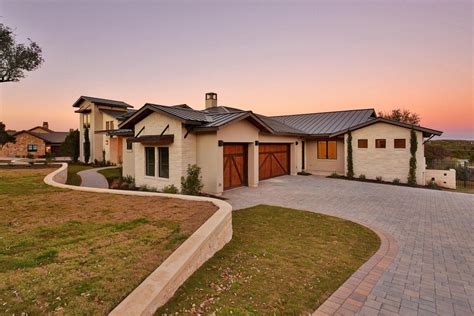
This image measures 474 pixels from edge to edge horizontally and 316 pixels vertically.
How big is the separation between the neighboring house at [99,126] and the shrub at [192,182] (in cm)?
2127

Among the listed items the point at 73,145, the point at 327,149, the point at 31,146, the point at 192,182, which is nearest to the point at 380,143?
the point at 327,149

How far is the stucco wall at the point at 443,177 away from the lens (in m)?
15.6

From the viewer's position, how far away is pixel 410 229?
24.2ft

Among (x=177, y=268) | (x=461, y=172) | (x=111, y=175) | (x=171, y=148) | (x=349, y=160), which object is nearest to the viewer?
(x=177, y=268)

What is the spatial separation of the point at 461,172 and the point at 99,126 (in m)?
37.7

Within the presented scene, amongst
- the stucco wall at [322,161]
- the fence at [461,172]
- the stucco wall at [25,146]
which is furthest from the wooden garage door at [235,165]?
the stucco wall at [25,146]

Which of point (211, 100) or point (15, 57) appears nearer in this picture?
point (15, 57)

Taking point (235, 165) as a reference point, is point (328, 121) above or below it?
above

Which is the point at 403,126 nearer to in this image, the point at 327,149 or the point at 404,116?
the point at 327,149

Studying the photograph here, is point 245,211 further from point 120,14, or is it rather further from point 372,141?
point 120,14

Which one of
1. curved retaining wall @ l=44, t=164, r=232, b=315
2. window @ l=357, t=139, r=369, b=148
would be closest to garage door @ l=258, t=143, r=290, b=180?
window @ l=357, t=139, r=369, b=148

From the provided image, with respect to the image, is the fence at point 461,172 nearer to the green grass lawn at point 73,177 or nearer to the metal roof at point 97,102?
the green grass lawn at point 73,177

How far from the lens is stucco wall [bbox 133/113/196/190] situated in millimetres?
12188

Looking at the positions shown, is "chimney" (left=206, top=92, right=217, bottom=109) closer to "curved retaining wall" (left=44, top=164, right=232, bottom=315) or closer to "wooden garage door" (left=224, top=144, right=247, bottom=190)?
"wooden garage door" (left=224, top=144, right=247, bottom=190)
